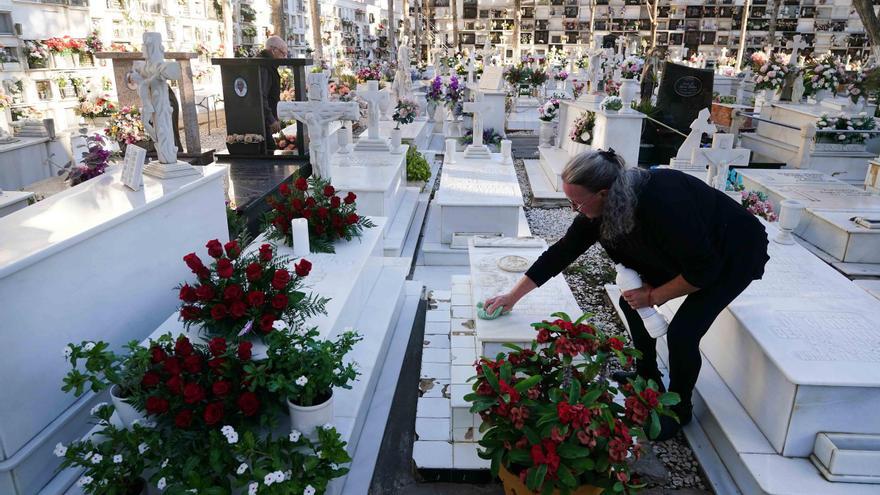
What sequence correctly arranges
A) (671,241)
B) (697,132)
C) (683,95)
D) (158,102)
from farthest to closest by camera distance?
1. (683,95)
2. (697,132)
3. (158,102)
4. (671,241)

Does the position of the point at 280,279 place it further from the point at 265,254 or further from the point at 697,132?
the point at 697,132

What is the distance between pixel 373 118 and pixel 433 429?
569 centimetres

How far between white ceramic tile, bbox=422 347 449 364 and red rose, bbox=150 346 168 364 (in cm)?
171

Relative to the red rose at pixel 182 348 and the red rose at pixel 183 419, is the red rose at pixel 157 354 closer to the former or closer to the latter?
the red rose at pixel 182 348

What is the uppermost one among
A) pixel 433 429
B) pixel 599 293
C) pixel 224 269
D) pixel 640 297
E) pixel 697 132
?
pixel 697 132

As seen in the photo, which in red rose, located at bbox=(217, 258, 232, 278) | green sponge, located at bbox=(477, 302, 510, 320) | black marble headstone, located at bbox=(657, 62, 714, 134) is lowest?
green sponge, located at bbox=(477, 302, 510, 320)

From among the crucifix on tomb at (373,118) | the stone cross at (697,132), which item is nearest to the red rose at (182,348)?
the crucifix on tomb at (373,118)

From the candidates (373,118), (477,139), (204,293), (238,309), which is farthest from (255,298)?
(477,139)

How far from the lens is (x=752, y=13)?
3853 cm

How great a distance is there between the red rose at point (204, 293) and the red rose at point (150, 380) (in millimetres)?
371

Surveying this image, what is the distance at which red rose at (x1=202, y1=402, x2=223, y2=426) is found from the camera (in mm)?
2080

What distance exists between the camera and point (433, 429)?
2959mm

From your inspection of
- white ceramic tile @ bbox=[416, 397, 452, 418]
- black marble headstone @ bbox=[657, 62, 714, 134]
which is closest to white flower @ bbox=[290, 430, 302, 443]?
white ceramic tile @ bbox=[416, 397, 452, 418]

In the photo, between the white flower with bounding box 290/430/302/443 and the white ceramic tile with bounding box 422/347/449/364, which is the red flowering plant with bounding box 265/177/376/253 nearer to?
the white ceramic tile with bounding box 422/347/449/364
